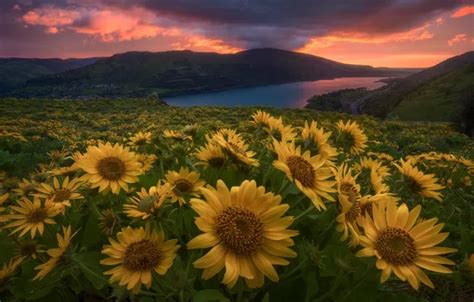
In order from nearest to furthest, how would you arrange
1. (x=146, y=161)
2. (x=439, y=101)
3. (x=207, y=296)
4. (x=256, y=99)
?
(x=207, y=296), (x=146, y=161), (x=439, y=101), (x=256, y=99)

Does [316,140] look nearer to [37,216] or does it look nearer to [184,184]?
[184,184]

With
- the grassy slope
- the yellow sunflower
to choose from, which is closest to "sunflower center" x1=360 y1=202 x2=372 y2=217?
the yellow sunflower

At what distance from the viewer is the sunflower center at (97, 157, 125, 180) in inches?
98.9

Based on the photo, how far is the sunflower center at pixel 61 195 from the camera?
2.60m

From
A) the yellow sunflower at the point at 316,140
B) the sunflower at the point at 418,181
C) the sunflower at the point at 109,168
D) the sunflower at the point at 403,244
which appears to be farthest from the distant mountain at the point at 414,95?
the sunflower at the point at 109,168

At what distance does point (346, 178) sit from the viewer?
7.89ft

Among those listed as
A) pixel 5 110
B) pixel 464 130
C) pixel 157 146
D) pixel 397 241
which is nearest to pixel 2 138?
pixel 157 146

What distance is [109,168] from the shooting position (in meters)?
2.54

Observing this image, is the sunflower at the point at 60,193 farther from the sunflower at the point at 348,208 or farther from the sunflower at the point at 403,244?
the sunflower at the point at 403,244

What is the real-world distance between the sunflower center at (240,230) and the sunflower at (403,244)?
1.66 feet

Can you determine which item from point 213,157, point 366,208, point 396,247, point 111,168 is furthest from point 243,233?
point 111,168

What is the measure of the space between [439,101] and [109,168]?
67.4 meters

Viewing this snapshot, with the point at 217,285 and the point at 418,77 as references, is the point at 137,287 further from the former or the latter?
the point at 418,77

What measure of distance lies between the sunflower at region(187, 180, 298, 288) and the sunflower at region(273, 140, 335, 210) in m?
0.32
